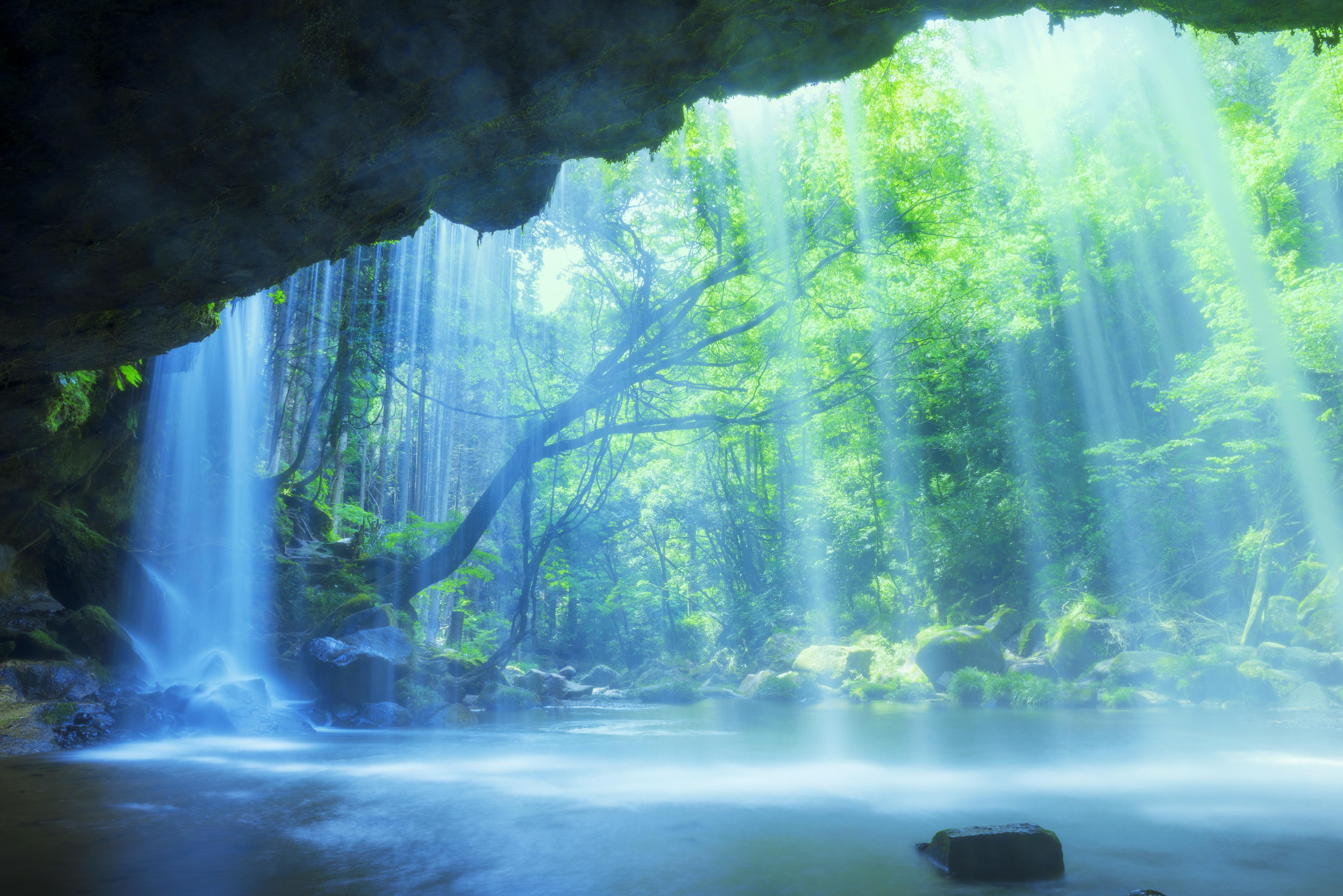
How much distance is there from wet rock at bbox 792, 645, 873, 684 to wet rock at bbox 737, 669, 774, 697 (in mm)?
1024

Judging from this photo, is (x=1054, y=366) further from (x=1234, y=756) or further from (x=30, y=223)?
(x=30, y=223)

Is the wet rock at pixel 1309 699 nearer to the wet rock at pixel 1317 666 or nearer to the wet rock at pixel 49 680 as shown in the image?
the wet rock at pixel 1317 666

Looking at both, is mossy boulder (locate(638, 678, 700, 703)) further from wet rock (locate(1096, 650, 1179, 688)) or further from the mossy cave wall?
the mossy cave wall

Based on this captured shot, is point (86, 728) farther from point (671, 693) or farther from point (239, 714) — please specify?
point (671, 693)

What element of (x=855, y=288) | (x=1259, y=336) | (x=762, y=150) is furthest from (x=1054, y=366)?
(x=762, y=150)

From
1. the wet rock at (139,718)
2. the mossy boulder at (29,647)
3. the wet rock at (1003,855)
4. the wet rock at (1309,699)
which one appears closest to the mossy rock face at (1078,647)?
the wet rock at (1309,699)

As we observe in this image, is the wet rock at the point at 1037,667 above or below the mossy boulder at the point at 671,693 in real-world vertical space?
above

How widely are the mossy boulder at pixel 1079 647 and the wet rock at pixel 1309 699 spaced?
379 cm

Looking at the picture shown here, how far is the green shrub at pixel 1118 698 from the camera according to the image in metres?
13.5

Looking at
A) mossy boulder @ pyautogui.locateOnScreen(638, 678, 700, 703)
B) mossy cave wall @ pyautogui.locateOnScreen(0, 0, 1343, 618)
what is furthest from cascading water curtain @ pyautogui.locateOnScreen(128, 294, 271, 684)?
mossy boulder @ pyautogui.locateOnScreen(638, 678, 700, 703)

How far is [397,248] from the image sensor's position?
13766 mm

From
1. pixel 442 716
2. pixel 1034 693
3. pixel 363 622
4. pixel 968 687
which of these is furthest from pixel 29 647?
pixel 1034 693

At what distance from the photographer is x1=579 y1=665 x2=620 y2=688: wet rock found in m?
23.6

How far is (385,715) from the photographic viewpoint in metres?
11.1
